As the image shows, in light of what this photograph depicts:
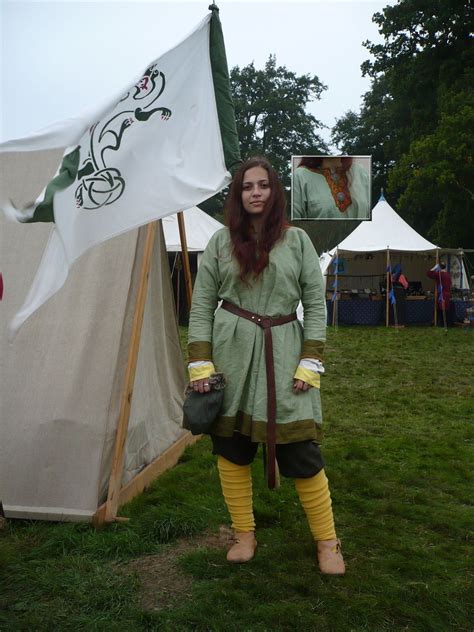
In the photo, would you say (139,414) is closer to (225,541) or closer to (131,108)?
(225,541)

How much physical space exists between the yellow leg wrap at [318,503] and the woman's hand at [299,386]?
0.37 metres

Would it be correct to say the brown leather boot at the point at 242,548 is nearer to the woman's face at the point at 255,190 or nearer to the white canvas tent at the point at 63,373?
the white canvas tent at the point at 63,373

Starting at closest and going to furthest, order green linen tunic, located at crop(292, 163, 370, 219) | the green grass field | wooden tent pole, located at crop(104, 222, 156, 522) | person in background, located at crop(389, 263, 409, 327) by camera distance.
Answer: the green grass field
wooden tent pole, located at crop(104, 222, 156, 522)
green linen tunic, located at crop(292, 163, 370, 219)
person in background, located at crop(389, 263, 409, 327)

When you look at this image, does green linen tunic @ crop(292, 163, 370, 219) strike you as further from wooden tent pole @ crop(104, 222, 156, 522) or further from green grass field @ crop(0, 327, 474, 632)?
wooden tent pole @ crop(104, 222, 156, 522)

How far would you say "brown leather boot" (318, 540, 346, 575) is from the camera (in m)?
2.50

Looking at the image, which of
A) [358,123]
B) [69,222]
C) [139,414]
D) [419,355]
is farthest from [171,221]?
[358,123]

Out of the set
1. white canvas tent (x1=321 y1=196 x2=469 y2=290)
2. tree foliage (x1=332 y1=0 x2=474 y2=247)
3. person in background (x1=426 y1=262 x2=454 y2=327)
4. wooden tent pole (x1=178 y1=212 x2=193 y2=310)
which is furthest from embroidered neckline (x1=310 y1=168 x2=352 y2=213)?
tree foliage (x1=332 y1=0 x2=474 y2=247)

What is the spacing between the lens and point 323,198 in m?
6.42

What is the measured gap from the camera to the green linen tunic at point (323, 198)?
516 cm

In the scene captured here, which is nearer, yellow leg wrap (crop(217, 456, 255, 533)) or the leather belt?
the leather belt

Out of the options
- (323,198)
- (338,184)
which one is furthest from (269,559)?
(338,184)

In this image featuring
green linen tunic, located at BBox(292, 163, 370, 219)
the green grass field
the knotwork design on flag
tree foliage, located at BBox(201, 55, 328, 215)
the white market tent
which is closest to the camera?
the green grass field

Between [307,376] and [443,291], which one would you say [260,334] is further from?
[443,291]

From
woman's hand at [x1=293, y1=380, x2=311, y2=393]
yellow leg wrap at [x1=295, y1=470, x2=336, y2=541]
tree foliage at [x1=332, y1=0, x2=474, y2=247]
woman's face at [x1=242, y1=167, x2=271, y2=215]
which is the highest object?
tree foliage at [x1=332, y1=0, x2=474, y2=247]
